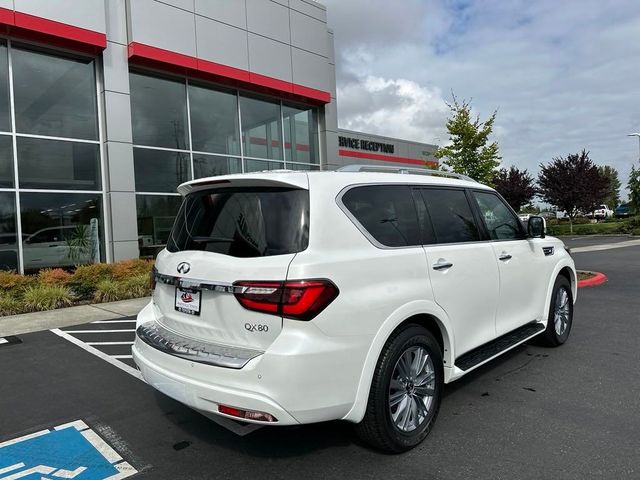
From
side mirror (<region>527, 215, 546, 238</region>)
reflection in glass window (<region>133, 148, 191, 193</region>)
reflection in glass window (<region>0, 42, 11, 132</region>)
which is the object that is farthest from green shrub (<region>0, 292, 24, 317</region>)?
side mirror (<region>527, 215, 546, 238</region>)

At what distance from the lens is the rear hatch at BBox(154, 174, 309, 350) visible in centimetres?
281

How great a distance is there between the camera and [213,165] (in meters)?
15.1

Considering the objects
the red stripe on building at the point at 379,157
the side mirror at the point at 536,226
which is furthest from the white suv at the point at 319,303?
the red stripe on building at the point at 379,157

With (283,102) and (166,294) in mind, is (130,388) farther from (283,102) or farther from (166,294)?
(283,102)

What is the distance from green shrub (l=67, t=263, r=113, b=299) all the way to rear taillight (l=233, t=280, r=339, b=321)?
28.4 ft

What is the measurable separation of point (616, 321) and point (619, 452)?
4.29 metres

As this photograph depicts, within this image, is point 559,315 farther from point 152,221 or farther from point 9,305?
point 152,221

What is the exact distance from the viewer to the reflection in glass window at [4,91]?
11.4 m

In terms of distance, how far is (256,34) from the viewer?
50.1 feet

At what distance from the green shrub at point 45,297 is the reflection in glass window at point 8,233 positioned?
2.00 meters

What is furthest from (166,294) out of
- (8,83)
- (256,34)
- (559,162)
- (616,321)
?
(559,162)

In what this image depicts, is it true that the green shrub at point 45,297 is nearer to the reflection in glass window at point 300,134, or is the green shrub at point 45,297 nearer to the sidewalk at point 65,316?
the sidewalk at point 65,316

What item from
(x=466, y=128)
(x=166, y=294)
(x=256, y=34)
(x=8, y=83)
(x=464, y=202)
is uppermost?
(x=256, y=34)

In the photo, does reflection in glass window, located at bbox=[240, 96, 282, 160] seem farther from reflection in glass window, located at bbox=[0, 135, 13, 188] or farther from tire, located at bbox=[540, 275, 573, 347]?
tire, located at bbox=[540, 275, 573, 347]
